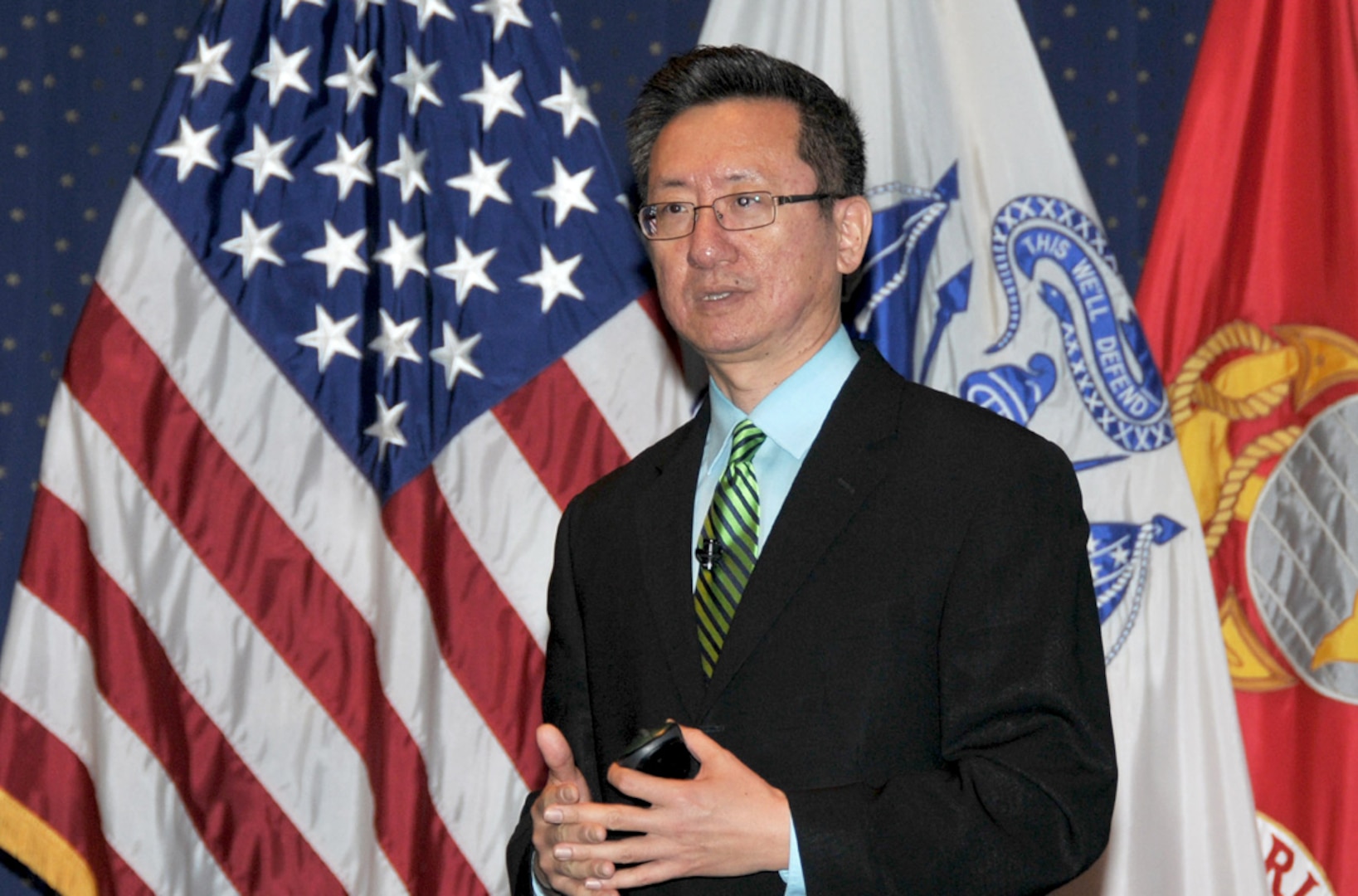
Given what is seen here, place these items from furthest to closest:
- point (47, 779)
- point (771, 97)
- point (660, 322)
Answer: point (660, 322), point (47, 779), point (771, 97)

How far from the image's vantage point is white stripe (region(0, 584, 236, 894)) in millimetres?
2701

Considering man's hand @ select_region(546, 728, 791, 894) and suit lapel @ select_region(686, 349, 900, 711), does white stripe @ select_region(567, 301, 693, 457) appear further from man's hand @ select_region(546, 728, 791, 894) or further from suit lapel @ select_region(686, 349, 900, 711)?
man's hand @ select_region(546, 728, 791, 894)

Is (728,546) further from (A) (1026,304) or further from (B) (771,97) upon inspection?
(A) (1026,304)

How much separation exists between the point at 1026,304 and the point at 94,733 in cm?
208

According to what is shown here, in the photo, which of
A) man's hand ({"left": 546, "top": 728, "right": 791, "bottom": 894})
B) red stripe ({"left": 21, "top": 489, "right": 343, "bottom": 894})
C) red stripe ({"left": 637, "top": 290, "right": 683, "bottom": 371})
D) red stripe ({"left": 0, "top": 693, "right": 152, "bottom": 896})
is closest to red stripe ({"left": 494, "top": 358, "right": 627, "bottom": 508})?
red stripe ({"left": 637, "top": 290, "right": 683, "bottom": 371})

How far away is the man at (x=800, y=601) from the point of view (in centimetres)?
123

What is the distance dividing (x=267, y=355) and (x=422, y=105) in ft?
2.05

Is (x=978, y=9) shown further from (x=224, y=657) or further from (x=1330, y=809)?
(x=224, y=657)

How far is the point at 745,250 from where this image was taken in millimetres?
1580

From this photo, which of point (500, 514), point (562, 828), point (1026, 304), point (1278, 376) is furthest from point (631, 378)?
point (562, 828)

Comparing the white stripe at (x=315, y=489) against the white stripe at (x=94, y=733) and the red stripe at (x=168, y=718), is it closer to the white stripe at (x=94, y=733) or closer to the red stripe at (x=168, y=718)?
the red stripe at (x=168, y=718)

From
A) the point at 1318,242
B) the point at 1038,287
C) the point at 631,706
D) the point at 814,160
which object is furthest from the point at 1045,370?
the point at 631,706

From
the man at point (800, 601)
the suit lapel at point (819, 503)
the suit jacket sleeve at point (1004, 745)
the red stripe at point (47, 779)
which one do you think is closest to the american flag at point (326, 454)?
the red stripe at point (47, 779)

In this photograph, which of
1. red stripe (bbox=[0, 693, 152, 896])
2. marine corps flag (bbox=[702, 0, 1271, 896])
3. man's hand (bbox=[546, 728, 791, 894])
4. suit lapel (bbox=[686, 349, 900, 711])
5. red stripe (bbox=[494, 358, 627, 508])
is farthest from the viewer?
red stripe (bbox=[494, 358, 627, 508])
